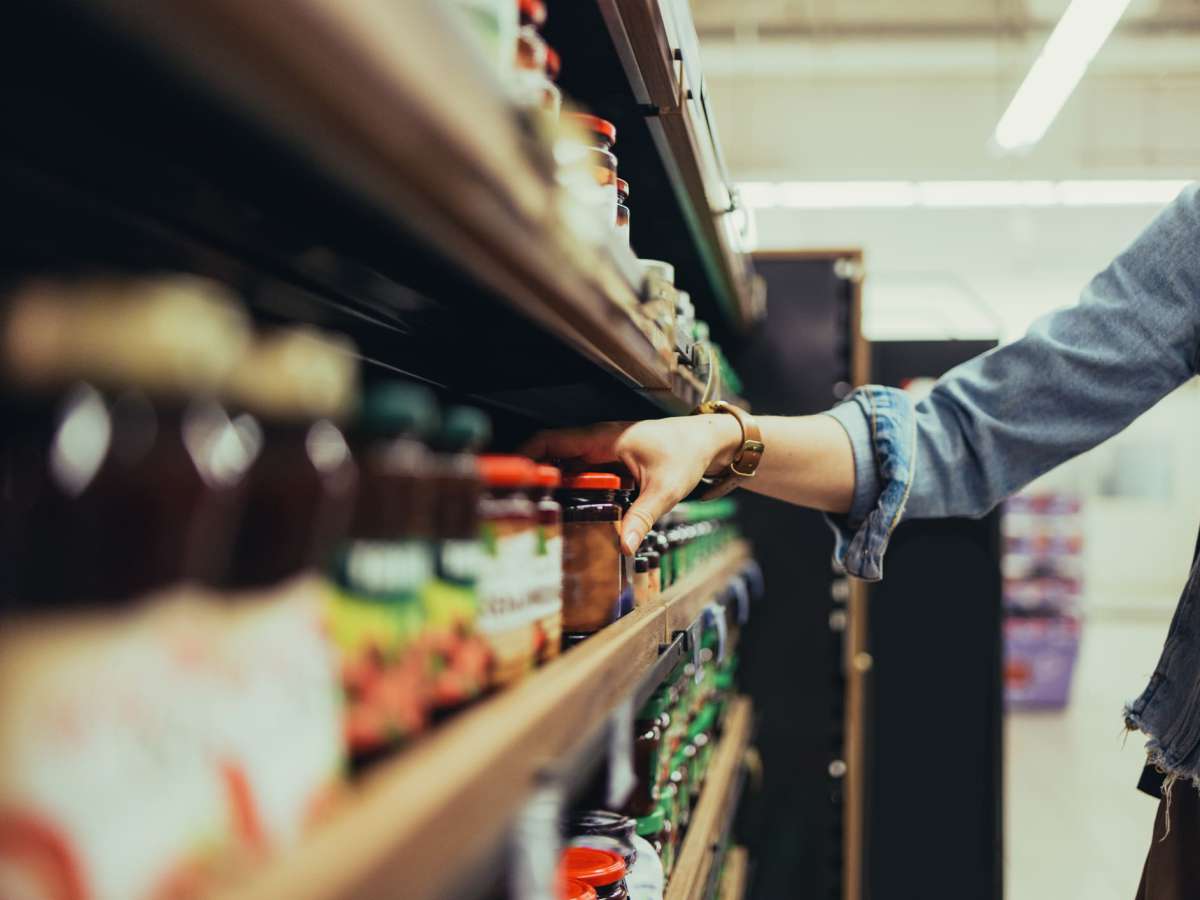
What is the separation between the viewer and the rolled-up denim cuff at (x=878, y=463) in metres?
1.63

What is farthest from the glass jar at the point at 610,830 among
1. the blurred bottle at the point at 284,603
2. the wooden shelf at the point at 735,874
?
the wooden shelf at the point at 735,874

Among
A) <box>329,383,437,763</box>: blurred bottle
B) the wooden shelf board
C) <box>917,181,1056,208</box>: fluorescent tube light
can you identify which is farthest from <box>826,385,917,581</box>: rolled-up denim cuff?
<box>917,181,1056,208</box>: fluorescent tube light

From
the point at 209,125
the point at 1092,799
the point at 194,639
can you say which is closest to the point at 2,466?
the point at 194,639

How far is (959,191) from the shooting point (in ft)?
23.0

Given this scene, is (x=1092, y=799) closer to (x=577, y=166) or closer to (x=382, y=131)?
(x=577, y=166)

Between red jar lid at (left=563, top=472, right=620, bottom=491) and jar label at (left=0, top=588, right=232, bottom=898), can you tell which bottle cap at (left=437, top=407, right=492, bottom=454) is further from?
red jar lid at (left=563, top=472, right=620, bottom=491)

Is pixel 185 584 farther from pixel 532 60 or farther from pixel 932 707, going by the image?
pixel 932 707

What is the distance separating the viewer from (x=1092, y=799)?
508 cm

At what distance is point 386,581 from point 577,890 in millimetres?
763

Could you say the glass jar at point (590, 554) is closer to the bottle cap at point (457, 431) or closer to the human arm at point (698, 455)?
the human arm at point (698, 455)

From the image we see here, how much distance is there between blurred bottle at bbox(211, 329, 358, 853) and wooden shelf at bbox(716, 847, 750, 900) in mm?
2133

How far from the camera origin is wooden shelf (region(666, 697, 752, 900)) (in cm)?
164

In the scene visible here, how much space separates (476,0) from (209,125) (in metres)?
0.25

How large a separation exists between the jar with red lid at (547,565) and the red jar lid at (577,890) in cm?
44
